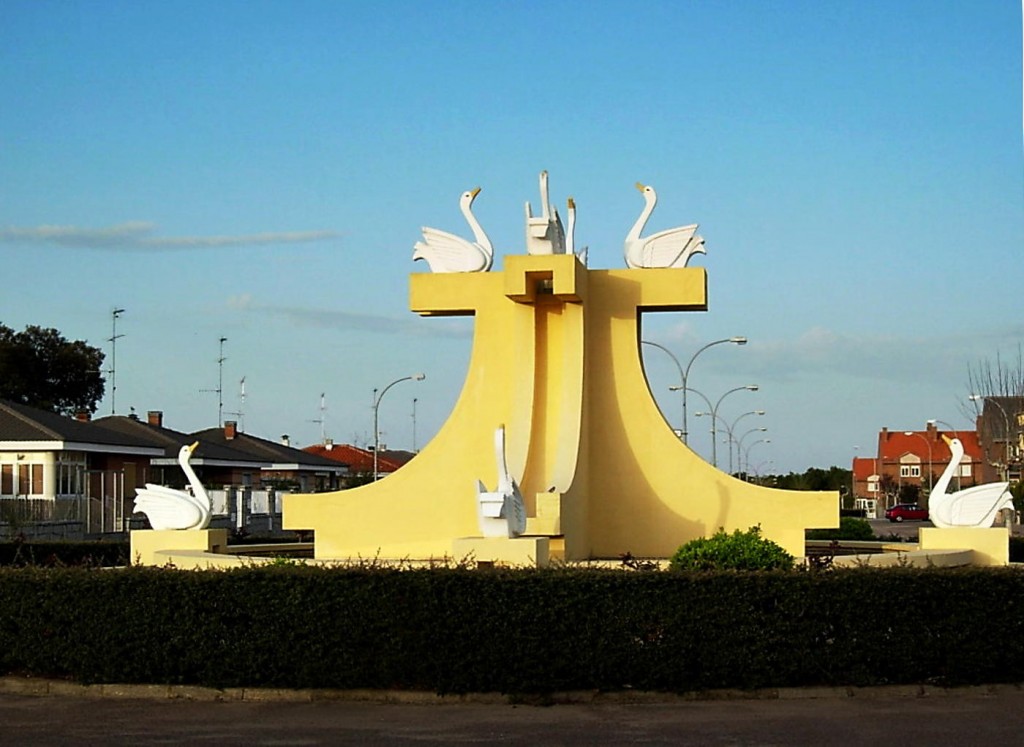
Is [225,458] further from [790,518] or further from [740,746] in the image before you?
[740,746]

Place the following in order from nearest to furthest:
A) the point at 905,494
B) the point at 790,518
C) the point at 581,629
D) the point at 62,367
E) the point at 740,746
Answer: the point at 740,746, the point at 581,629, the point at 790,518, the point at 62,367, the point at 905,494

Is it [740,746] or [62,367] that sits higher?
[62,367]

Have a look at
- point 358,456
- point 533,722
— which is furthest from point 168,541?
point 358,456

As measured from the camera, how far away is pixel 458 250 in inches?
925

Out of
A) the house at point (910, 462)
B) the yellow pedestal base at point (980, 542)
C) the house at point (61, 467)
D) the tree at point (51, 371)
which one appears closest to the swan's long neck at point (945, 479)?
the yellow pedestal base at point (980, 542)

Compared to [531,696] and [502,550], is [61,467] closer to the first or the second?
[502,550]

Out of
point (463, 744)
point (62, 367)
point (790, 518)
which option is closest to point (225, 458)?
point (62, 367)

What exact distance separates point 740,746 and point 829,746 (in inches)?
30.0

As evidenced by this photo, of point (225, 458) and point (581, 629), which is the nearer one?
point (581, 629)

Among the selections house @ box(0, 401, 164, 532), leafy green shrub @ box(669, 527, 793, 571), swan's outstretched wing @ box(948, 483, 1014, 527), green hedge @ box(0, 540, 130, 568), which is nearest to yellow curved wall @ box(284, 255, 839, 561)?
swan's outstretched wing @ box(948, 483, 1014, 527)

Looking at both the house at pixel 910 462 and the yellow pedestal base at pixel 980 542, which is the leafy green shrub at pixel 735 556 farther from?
the house at pixel 910 462

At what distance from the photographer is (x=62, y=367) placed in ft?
252

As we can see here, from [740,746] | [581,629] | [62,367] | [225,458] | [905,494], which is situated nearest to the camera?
[740,746]

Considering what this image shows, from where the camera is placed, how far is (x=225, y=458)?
196 ft
